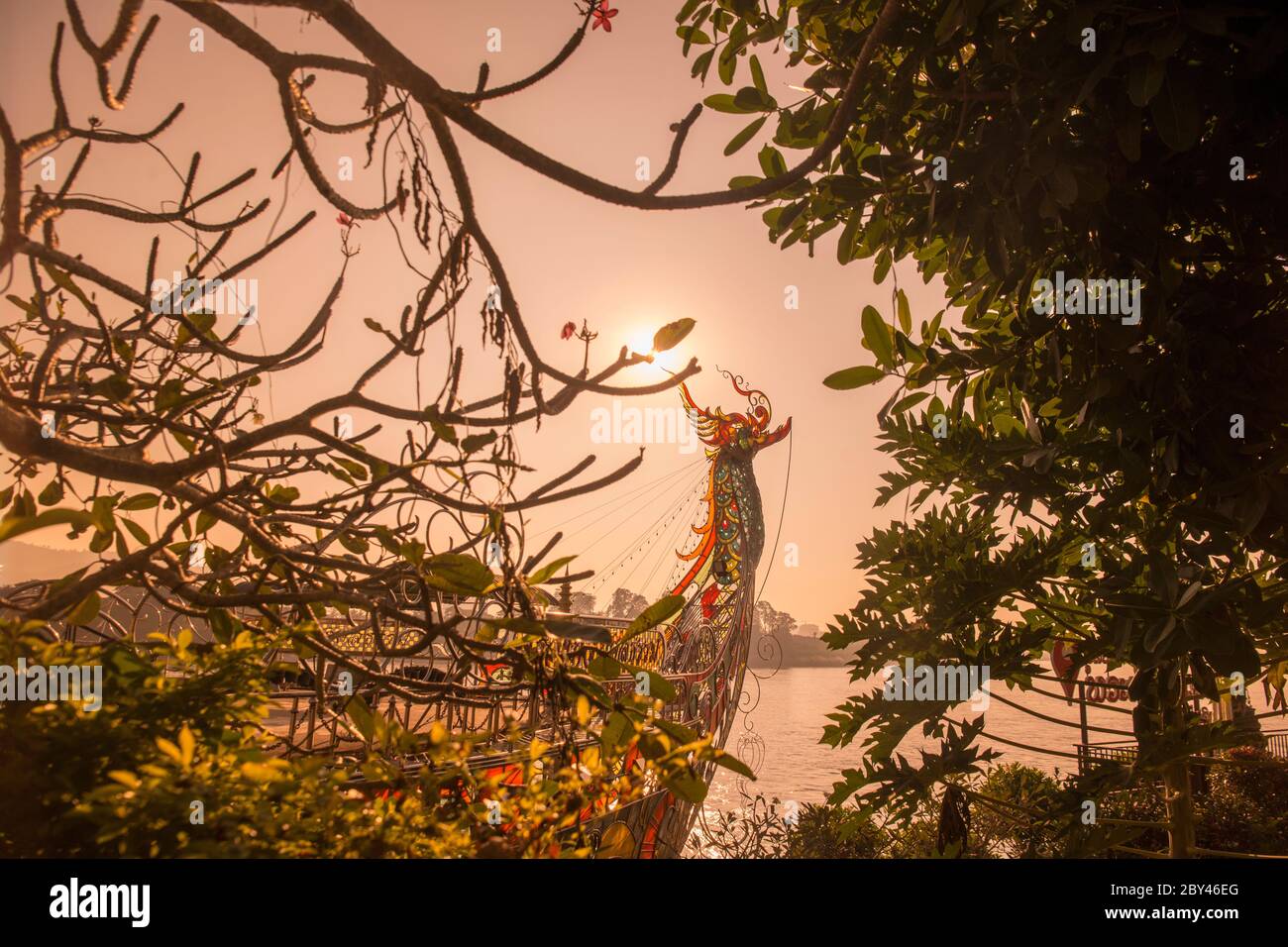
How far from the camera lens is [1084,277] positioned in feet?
3.89

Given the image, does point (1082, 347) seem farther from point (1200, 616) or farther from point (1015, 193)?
point (1200, 616)

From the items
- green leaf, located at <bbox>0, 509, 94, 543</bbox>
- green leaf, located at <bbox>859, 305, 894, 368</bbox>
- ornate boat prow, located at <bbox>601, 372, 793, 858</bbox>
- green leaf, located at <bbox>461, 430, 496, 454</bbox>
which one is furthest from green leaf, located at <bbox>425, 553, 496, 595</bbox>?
ornate boat prow, located at <bbox>601, 372, 793, 858</bbox>

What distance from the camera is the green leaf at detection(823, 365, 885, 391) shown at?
133 cm

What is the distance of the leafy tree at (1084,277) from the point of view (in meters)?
1.02

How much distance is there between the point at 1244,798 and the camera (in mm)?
5348

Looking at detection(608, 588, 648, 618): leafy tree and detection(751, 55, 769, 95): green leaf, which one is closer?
detection(751, 55, 769, 95): green leaf

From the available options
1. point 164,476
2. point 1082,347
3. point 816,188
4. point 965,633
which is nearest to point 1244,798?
point 965,633

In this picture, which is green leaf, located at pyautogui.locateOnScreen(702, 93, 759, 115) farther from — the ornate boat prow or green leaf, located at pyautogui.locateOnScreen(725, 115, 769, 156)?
the ornate boat prow

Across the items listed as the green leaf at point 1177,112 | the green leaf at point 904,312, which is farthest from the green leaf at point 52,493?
the green leaf at point 1177,112

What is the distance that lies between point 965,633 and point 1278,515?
607mm

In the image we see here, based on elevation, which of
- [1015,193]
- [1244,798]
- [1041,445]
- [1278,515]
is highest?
[1015,193]

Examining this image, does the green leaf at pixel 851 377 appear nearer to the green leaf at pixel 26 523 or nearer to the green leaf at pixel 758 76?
the green leaf at pixel 758 76

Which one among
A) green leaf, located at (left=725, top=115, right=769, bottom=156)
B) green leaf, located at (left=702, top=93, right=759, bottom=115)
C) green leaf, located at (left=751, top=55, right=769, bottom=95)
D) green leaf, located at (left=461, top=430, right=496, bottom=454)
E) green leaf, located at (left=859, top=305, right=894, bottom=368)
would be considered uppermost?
green leaf, located at (left=751, top=55, right=769, bottom=95)

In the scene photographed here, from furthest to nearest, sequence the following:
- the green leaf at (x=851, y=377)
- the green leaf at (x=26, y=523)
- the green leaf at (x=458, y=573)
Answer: the green leaf at (x=851, y=377) < the green leaf at (x=458, y=573) < the green leaf at (x=26, y=523)
